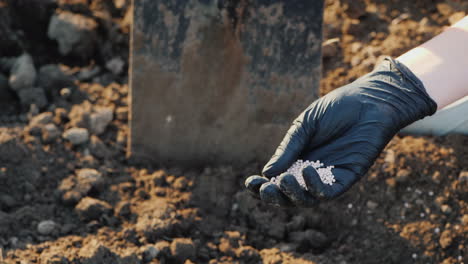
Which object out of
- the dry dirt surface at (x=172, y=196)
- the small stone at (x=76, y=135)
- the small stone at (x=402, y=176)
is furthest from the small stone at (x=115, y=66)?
the small stone at (x=402, y=176)

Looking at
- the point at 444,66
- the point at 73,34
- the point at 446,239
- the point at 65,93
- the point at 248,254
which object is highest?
the point at 444,66

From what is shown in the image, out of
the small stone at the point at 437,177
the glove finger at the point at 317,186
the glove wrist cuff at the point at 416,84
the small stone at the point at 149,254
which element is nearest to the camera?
the glove finger at the point at 317,186

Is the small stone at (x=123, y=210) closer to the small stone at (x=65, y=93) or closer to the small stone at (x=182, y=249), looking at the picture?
the small stone at (x=182, y=249)

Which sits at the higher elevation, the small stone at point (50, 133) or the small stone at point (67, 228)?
the small stone at point (50, 133)

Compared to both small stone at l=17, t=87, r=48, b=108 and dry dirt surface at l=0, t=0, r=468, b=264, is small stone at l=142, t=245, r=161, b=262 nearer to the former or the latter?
dry dirt surface at l=0, t=0, r=468, b=264

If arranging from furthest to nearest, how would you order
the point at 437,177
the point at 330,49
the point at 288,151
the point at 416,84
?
1. the point at 330,49
2. the point at 437,177
3. the point at 416,84
4. the point at 288,151

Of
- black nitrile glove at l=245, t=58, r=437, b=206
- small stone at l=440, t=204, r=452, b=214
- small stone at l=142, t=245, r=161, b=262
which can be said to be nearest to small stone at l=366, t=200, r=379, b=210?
small stone at l=440, t=204, r=452, b=214

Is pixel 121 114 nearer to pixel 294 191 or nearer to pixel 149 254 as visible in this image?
pixel 149 254

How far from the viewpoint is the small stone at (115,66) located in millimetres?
3072

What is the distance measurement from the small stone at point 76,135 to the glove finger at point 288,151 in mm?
1106

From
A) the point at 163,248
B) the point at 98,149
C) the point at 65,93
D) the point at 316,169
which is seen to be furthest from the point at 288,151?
the point at 65,93

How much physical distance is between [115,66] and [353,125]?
1537mm

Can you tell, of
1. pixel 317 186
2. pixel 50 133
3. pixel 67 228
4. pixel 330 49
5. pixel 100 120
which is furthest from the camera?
pixel 330 49

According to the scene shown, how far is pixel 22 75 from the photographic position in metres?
2.87
